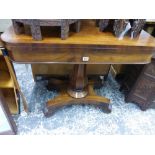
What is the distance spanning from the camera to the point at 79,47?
28.3 inches

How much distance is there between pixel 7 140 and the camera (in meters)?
0.52

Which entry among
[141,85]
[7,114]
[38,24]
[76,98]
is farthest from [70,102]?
[38,24]

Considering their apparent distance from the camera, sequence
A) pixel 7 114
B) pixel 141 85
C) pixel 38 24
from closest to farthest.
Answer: pixel 38 24 → pixel 7 114 → pixel 141 85

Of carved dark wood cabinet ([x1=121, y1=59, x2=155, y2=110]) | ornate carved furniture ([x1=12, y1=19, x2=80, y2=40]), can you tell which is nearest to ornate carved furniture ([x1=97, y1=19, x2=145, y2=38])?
ornate carved furniture ([x1=12, y1=19, x2=80, y2=40])

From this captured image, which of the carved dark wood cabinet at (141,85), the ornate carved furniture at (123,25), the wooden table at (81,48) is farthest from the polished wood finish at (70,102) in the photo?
the ornate carved furniture at (123,25)

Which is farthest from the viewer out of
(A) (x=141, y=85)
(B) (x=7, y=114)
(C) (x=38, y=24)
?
(A) (x=141, y=85)

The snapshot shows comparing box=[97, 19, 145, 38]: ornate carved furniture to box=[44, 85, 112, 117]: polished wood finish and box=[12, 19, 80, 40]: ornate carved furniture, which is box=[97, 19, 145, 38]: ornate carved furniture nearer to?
box=[12, 19, 80, 40]: ornate carved furniture

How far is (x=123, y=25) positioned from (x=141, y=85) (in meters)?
0.64

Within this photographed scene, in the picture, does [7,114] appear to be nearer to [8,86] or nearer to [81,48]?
[8,86]

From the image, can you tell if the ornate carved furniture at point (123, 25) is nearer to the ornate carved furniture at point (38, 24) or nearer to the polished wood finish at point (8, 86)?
the ornate carved furniture at point (38, 24)

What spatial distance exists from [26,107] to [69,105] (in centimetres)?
35

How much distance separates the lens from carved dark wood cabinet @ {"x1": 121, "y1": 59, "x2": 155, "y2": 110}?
1.12 m

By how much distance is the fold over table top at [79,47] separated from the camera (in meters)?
A: 0.71
